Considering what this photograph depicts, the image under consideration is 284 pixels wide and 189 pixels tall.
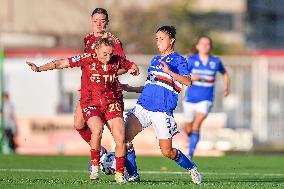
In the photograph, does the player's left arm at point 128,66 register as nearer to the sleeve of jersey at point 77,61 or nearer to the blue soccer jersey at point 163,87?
the blue soccer jersey at point 163,87

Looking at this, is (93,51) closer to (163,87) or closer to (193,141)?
(163,87)

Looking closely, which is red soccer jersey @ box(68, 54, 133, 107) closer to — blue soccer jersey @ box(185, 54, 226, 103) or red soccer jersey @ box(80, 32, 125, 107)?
red soccer jersey @ box(80, 32, 125, 107)

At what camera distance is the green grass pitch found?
1598 centimetres

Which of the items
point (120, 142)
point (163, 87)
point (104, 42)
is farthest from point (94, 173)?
point (104, 42)

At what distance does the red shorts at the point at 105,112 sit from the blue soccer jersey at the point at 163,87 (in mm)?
351

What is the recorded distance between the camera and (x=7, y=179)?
17172 millimetres

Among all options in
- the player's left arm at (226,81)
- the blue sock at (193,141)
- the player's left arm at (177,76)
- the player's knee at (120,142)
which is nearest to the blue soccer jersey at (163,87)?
the player's left arm at (177,76)

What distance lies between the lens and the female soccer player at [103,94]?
16344 mm

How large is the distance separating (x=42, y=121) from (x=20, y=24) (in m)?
31.1

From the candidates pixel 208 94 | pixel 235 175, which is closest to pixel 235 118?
pixel 208 94

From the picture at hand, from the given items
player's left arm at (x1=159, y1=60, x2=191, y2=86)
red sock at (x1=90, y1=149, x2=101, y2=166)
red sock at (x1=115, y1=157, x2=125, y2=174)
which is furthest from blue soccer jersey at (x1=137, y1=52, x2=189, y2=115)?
red sock at (x1=90, y1=149, x2=101, y2=166)

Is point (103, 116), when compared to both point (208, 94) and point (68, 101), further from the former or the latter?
point (68, 101)

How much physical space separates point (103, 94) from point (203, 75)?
27.4ft

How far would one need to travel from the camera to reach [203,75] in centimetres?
2472
